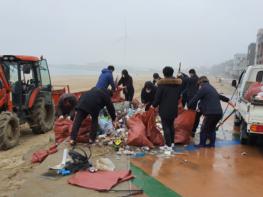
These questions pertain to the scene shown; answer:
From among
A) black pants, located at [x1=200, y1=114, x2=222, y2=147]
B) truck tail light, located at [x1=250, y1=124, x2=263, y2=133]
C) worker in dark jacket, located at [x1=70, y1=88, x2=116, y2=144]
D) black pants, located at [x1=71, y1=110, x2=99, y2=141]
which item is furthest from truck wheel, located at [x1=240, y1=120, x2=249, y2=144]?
black pants, located at [x1=71, y1=110, x2=99, y2=141]

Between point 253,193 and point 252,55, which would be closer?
point 253,193

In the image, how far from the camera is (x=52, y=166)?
685cm

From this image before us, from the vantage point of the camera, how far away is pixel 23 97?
1169cm

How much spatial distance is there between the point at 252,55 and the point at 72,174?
33.1m

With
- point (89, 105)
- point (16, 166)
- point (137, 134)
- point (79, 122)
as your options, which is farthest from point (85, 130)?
point (16, 166)

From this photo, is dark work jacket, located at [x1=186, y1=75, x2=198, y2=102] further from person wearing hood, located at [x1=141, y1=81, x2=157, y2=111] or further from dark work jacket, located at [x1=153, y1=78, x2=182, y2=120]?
dark work jacket, located at [x1=153, y1=78, x2=182, y2=120]

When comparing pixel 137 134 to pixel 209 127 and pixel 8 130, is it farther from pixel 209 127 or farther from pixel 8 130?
pixel 8 130

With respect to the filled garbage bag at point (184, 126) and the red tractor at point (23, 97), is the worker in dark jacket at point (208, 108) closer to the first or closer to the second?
the filled garbage bag at point (184, 126)

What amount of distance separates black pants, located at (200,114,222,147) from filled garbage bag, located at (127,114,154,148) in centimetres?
128

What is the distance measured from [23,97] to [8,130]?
1.70 metres

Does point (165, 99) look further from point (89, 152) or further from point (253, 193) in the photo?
point (253, 193)

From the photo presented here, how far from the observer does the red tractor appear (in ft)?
34.0

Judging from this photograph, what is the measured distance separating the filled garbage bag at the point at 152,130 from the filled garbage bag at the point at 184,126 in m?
0.60

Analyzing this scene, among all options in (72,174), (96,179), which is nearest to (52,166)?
(72,174)
